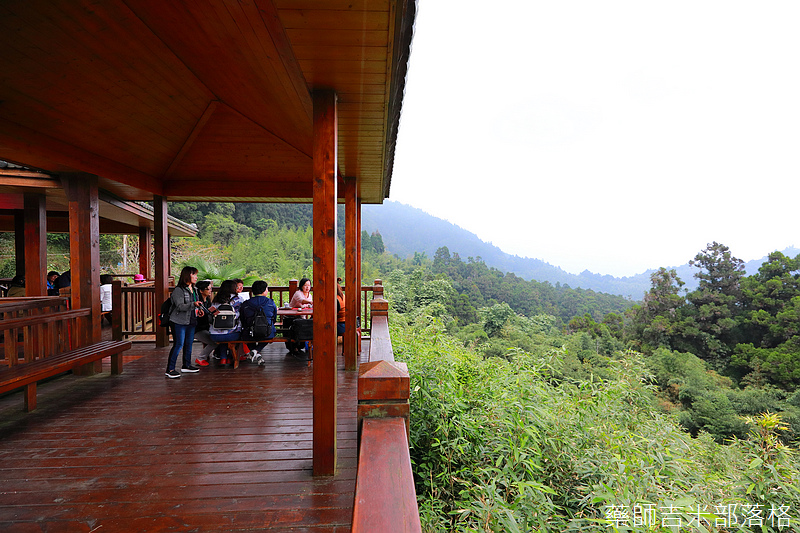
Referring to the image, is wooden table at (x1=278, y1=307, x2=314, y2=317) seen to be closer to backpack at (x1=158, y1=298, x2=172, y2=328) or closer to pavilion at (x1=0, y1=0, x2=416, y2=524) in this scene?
pavilion at (x1=0, y1=0, x2=416, y2=524)

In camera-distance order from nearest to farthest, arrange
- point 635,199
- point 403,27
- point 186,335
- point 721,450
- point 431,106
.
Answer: point 403,27 < point 186,335 < point 721,450 < point 635,199 < point 431,106

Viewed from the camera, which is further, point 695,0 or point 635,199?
point 635,199

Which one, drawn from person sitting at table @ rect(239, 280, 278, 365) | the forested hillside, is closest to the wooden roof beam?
person sitting at table @ rect(239, 280, 278, 365)

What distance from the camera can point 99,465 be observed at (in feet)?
8.71

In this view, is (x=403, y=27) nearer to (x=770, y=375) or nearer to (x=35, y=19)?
(x=35, y=19)

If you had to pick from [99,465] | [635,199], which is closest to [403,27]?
[99,465]

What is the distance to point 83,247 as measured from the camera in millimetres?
4617

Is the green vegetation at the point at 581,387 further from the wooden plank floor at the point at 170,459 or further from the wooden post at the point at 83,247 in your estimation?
the wooden post at the point at 83,247

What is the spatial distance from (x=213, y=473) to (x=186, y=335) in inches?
106

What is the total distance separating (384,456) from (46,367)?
3945 mm

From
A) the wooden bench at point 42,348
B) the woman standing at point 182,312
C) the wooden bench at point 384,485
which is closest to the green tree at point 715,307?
the woman standing at point 182,312

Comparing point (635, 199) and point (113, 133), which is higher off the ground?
point (635, 199)

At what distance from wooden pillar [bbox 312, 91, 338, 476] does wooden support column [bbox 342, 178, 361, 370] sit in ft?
7.43

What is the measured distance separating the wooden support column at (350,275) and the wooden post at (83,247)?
3.14 meters
